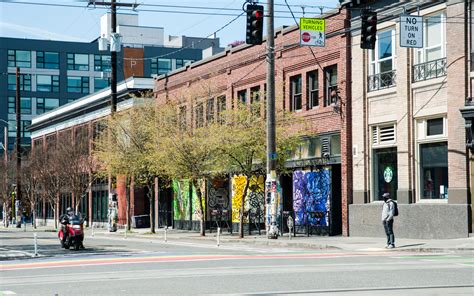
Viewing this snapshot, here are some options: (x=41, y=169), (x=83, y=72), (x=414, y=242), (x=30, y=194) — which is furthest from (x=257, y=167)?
(x=83, y=72)

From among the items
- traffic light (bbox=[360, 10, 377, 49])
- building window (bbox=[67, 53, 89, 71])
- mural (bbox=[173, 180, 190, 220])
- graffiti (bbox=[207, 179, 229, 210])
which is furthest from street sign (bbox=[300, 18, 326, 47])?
building window (bbox=[67, 53, 89, 71])

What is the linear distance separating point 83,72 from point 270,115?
7777 centimetres

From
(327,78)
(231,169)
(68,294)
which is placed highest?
(327,78)

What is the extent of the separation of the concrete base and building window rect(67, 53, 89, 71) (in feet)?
253

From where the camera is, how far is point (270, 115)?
104 ft

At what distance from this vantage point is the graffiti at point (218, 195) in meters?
44.5

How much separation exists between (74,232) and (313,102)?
45.7 ft

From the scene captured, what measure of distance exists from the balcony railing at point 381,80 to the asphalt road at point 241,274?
9548 mm

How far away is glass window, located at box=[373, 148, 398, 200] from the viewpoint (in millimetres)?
32031

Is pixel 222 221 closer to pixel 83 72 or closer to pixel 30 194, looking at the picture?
pixel 30 194

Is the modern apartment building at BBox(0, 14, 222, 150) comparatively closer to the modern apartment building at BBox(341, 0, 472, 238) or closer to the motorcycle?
the modern apartment building at BBox(341, 0, 472, 238)

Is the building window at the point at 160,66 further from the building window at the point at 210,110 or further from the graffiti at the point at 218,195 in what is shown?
the building window at the point at 210,110

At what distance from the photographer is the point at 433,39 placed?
30047mm

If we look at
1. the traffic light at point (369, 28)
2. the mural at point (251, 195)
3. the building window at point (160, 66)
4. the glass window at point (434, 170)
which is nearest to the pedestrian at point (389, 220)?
the glass window at point (434, 170)
